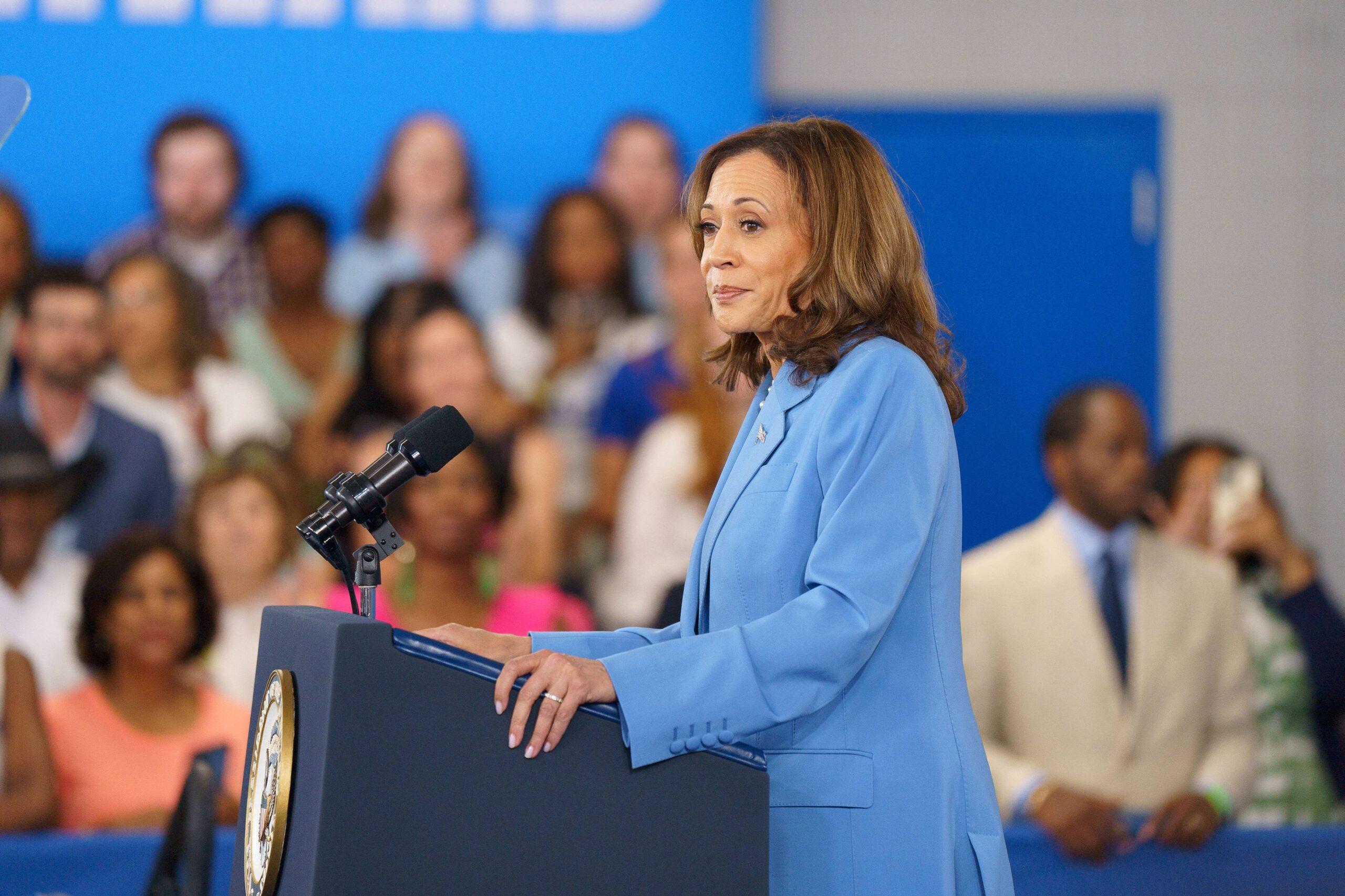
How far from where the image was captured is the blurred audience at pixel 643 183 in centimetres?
478

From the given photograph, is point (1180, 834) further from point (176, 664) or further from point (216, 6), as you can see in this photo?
point (216, 6)

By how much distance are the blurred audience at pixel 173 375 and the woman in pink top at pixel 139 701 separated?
601 millimetres

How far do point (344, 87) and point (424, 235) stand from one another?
57 centimetres

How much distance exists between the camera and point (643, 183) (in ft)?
15.7

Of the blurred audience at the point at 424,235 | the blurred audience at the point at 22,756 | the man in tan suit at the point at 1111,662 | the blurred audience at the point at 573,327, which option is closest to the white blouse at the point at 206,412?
the blurred audience at the point at 424,235

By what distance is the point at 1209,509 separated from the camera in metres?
4.68

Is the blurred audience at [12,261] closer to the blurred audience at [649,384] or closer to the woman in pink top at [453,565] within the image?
the woman in pink top at [453,565]

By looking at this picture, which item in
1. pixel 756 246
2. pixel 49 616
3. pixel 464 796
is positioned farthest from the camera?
pixel 49 616

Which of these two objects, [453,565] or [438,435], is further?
[453,565]

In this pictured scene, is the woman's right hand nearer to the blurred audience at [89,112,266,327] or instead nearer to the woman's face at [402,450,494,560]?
the woman's face at [402,450,494,560]

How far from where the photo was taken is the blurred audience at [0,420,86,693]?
405 centimetres

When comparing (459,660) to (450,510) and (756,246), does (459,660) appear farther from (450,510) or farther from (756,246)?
(450,510)

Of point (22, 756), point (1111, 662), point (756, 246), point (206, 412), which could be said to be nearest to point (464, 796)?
point (756, 246)

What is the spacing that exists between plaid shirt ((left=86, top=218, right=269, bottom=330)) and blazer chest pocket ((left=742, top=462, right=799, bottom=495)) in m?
3.54
